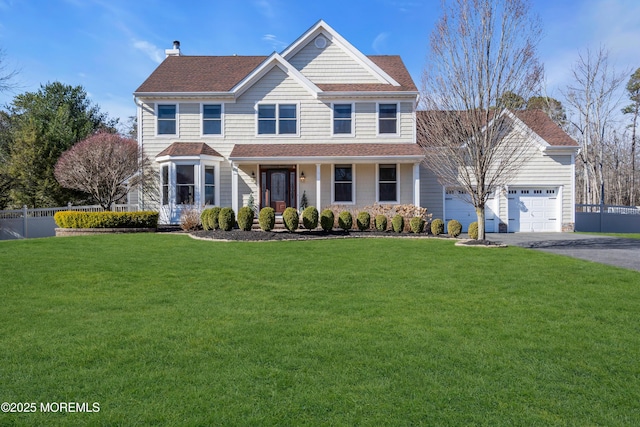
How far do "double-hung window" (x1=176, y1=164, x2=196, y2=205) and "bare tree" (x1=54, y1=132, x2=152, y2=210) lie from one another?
1818 mm

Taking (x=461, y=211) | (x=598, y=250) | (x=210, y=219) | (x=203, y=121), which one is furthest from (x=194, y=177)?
(x=598, y=250)

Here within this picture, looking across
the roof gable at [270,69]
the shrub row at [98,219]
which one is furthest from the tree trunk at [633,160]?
the shrub row at [98,219]

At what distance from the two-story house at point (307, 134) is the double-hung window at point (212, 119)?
46 millimetres

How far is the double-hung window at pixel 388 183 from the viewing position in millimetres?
17984

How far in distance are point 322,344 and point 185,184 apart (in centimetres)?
1442

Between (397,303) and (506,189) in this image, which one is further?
(506,189)

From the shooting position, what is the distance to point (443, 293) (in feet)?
20.9

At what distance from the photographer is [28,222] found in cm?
1738

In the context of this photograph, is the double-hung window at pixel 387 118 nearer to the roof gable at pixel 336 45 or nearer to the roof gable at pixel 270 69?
the roof gable at pixel 336 45

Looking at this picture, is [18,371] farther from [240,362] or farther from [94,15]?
[94,15]

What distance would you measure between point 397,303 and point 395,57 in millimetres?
18407

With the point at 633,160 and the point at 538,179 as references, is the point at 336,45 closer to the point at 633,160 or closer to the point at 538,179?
the point at 538,179

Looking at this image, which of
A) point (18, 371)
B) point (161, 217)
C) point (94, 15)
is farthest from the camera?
point (161, 217)

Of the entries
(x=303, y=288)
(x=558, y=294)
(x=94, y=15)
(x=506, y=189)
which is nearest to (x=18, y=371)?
(x=303, y=288)
